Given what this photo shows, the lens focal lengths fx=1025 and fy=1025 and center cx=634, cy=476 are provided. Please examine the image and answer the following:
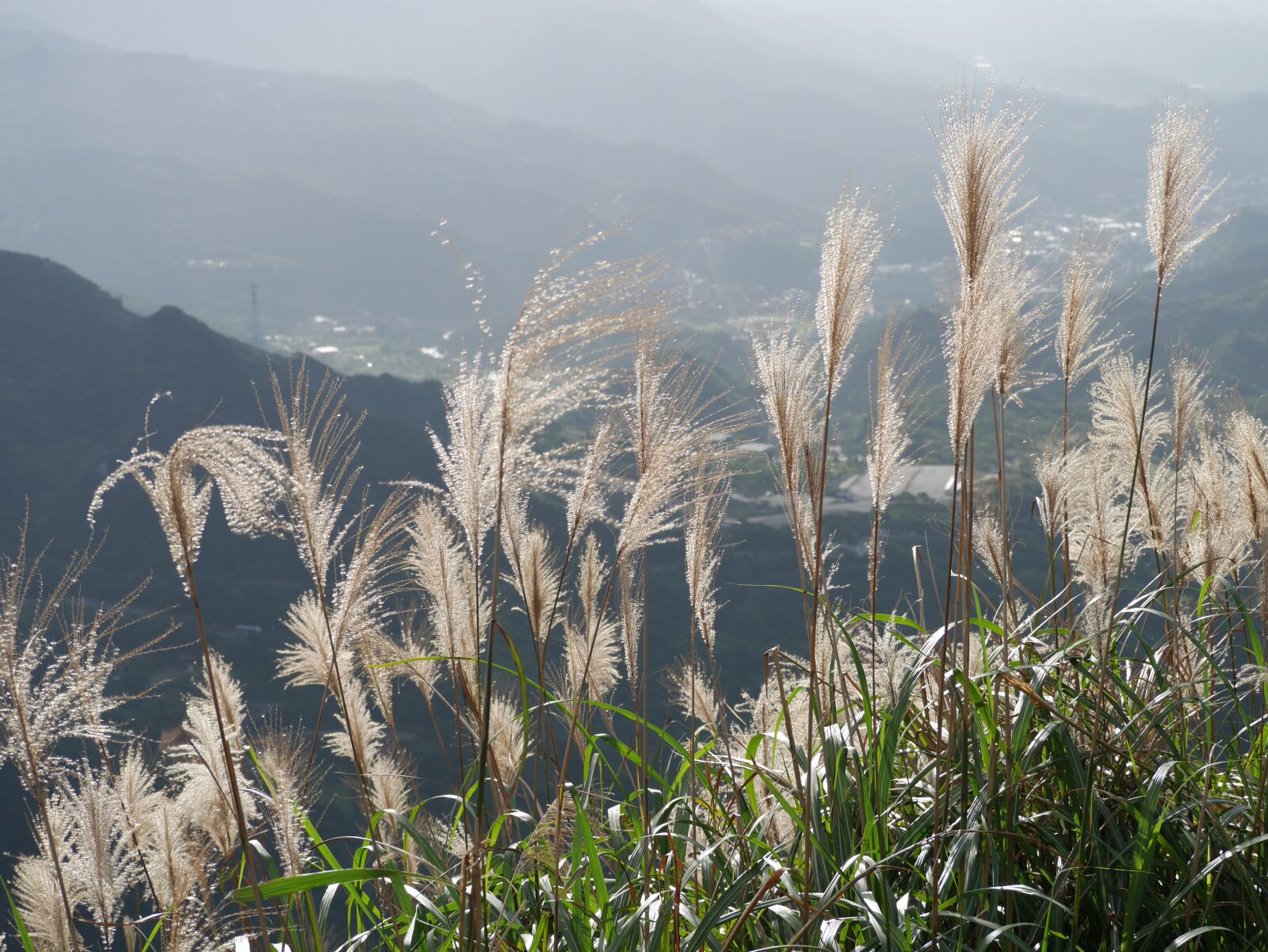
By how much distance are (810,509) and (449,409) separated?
92 centimetres

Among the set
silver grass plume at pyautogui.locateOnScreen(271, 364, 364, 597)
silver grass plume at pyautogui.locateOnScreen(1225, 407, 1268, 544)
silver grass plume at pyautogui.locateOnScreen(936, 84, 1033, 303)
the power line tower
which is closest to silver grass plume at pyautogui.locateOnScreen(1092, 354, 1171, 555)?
silver grass plume at pyautogui.locateOnScreen(1225, 407, 1268, 544)

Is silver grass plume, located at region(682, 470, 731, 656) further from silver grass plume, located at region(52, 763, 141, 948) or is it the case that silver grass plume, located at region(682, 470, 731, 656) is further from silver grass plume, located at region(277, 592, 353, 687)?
silver grass plume, located at region(52, 763, 141, 948)

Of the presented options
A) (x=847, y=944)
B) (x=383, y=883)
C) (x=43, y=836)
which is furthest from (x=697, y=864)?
(x=43, y=836)

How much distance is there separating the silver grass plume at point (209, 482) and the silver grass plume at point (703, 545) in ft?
2.89

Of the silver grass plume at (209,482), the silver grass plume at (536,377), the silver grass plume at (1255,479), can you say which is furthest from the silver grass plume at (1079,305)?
the silver grass plume at (209,482)

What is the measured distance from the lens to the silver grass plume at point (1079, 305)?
2402 mm

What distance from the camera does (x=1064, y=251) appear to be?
8.91ft

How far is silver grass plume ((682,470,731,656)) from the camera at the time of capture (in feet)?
7.88

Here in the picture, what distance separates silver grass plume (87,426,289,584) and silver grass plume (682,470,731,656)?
0.88 metres

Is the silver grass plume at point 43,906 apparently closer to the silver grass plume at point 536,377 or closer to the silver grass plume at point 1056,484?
the silver grass plume at point 536,377

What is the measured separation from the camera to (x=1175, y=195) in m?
2.20

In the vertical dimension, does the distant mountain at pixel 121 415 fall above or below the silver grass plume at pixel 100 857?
below

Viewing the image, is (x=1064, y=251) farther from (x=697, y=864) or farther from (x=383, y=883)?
(x=383, y=883)

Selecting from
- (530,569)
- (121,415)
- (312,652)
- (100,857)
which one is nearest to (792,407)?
(530,569)
